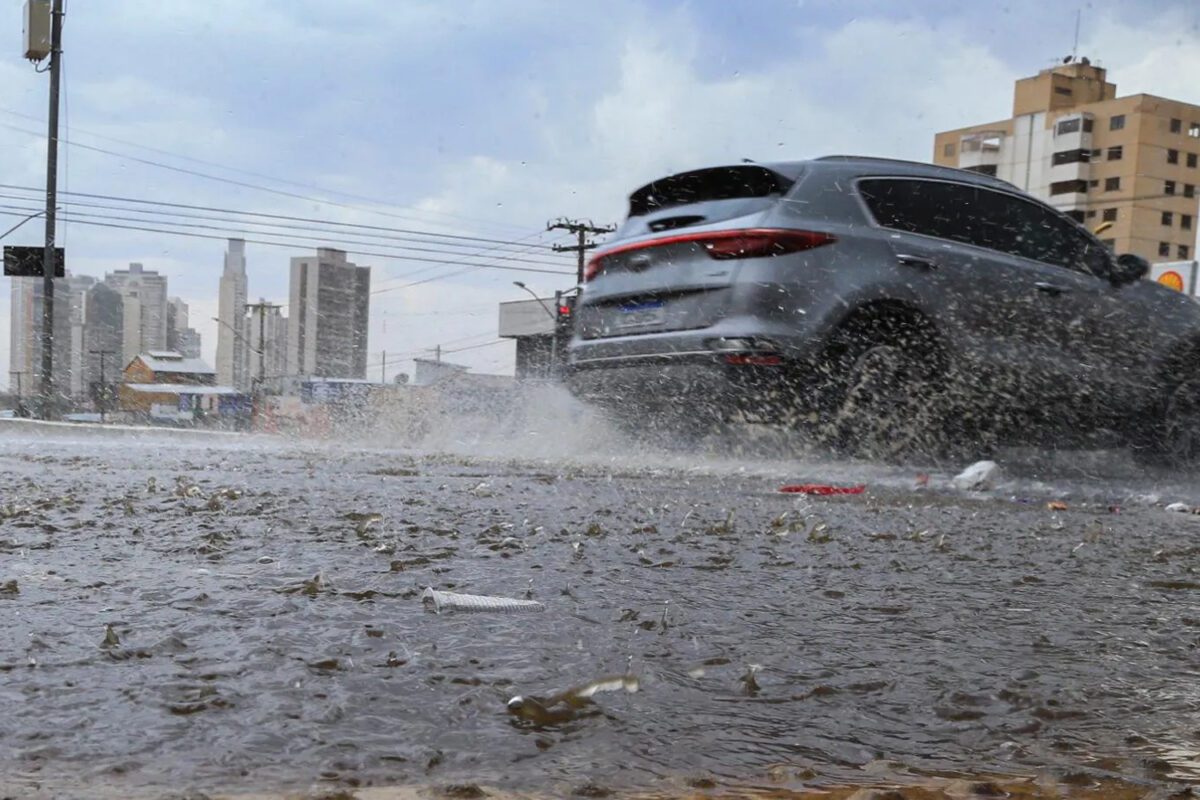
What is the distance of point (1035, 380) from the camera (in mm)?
5852

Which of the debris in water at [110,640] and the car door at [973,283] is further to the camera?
the car door at [973,283]

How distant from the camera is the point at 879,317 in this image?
5.52 m

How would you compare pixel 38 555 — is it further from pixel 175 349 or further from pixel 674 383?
pixel 175 349

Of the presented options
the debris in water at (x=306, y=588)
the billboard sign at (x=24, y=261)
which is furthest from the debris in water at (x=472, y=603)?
the billboard sign at (x=24, y=261)

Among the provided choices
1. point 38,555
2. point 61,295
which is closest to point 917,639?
point 38,555

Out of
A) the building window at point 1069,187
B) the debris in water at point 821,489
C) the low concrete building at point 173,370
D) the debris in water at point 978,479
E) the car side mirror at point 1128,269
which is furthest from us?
the low concrete building at point 173,370

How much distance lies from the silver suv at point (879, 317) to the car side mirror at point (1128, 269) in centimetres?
2

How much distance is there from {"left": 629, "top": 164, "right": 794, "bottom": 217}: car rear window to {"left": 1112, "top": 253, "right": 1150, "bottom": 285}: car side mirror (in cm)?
222

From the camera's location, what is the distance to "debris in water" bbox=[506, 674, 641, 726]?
1.27 m

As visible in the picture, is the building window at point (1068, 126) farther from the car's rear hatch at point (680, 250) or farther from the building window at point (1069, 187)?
the car's rear hatch at point (680, 250)

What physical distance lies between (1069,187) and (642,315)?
6493cm

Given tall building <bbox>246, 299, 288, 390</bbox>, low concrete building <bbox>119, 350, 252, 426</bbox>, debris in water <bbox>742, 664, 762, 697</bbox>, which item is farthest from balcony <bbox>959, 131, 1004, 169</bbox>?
debris in water <bbox>742, 664, 762, 697</bbox>

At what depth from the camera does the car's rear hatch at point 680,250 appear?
552 cm

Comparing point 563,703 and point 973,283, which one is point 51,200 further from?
point 563,703
